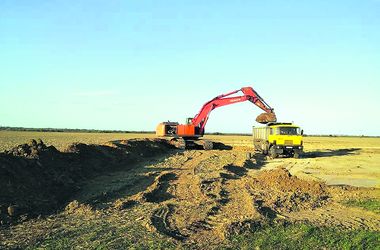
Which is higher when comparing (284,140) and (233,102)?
(233,102)

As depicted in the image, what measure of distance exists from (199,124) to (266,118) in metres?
6.62

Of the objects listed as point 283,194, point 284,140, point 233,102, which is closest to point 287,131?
point 284,140

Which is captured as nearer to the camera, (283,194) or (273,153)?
(283,194)

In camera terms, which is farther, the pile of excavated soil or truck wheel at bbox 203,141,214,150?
truck wheel at bbox 203,141,214,150

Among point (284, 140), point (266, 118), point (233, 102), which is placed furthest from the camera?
point (233, 102)

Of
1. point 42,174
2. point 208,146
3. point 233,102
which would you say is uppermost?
point 233,102

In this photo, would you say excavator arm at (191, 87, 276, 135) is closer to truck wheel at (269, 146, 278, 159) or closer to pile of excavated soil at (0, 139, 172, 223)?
truck wheel at (269, 146, 278, 159)

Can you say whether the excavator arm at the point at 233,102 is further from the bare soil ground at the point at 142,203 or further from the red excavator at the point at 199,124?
the bare soil ground at the point at 142,203

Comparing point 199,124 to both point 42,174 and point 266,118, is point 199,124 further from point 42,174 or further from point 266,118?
point 42,174

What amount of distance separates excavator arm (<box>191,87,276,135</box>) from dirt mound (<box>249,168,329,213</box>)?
16135 mm

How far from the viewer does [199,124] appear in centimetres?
3947

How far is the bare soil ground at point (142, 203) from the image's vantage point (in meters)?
9.61

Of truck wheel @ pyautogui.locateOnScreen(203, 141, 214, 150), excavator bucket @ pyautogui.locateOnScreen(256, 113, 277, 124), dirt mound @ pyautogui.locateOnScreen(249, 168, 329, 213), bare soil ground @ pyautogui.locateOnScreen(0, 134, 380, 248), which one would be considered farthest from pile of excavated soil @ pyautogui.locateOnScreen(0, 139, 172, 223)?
truck wheel @ pyautogui.locateOnScreen(203, 141, 214, 150)

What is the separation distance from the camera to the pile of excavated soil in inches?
463
